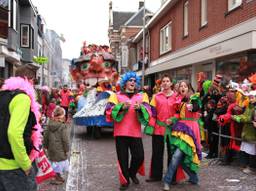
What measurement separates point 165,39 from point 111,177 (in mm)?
18434

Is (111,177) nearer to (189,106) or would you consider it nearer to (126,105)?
(126,105)

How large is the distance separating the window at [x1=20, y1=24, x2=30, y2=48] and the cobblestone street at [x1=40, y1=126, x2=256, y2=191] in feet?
90.6

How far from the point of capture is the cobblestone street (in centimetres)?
647

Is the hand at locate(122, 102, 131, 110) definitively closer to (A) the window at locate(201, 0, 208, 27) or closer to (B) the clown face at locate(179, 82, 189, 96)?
(B) the clown face at locate(179, 82, 189, 96)

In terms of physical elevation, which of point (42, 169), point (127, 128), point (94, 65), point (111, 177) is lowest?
point (111, 177)

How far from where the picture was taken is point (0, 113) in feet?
12.2

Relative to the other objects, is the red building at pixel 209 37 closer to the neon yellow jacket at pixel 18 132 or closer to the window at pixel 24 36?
the neon yellow jacket at pixel 18 132

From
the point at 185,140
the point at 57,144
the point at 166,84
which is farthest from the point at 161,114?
the point at 57,144

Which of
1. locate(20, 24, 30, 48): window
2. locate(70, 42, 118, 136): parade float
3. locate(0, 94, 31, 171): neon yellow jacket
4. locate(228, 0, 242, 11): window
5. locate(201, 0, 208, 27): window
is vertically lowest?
locate(0, 94, 31, 171): neon yellow jacket

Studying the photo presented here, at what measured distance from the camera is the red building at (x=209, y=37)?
36.7 ft

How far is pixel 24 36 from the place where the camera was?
120 feet

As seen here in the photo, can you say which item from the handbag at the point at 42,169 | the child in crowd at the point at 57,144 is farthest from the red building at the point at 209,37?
the handbag at the point at 42,169

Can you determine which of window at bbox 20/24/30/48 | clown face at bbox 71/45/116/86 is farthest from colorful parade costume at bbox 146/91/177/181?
window at bbox 20/24/30/48

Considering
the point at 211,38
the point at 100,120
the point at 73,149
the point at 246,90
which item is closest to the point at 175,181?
the point at 246,90
